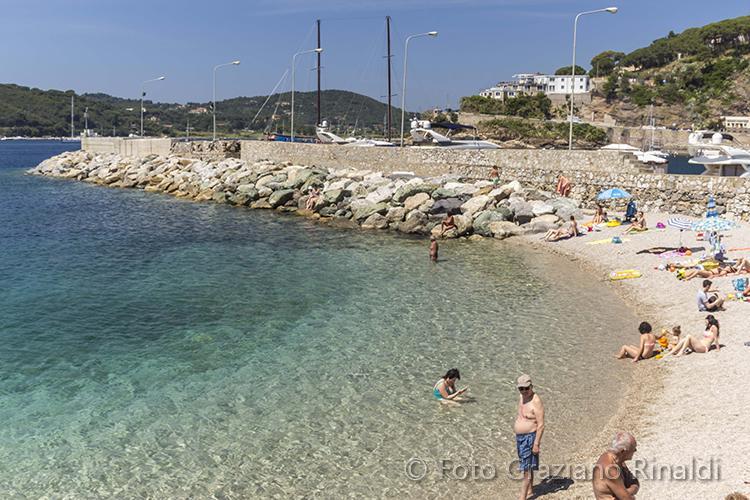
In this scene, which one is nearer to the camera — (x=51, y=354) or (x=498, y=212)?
(x=51, y=354)

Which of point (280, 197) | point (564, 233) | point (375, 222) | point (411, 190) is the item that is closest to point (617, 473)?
point (564, 233)

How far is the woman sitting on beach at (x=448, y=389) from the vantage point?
11.5 metres

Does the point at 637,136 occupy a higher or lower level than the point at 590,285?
higher

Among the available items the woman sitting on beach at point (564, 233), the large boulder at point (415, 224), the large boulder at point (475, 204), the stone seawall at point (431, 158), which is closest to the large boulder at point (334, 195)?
the large boulder at point (415, 224)

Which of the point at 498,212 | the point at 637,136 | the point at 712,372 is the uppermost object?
the point at 637,136

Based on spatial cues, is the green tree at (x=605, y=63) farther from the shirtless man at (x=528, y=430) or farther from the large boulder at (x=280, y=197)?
the shirtless man at (x=528, y=430)

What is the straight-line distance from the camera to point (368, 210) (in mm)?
33062

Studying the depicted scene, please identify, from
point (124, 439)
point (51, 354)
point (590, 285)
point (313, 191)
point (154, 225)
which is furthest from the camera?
point (313, 191)

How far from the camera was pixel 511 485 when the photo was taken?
8.92 metres

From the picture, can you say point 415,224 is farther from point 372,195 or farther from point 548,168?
point 548,168

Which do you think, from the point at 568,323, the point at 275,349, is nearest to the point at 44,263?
the point at 275,349

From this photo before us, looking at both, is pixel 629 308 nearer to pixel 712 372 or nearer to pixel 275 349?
pixel 712 372

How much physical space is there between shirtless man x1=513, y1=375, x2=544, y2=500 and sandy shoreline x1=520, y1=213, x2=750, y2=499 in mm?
558

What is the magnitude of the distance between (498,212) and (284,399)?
20.4 m
